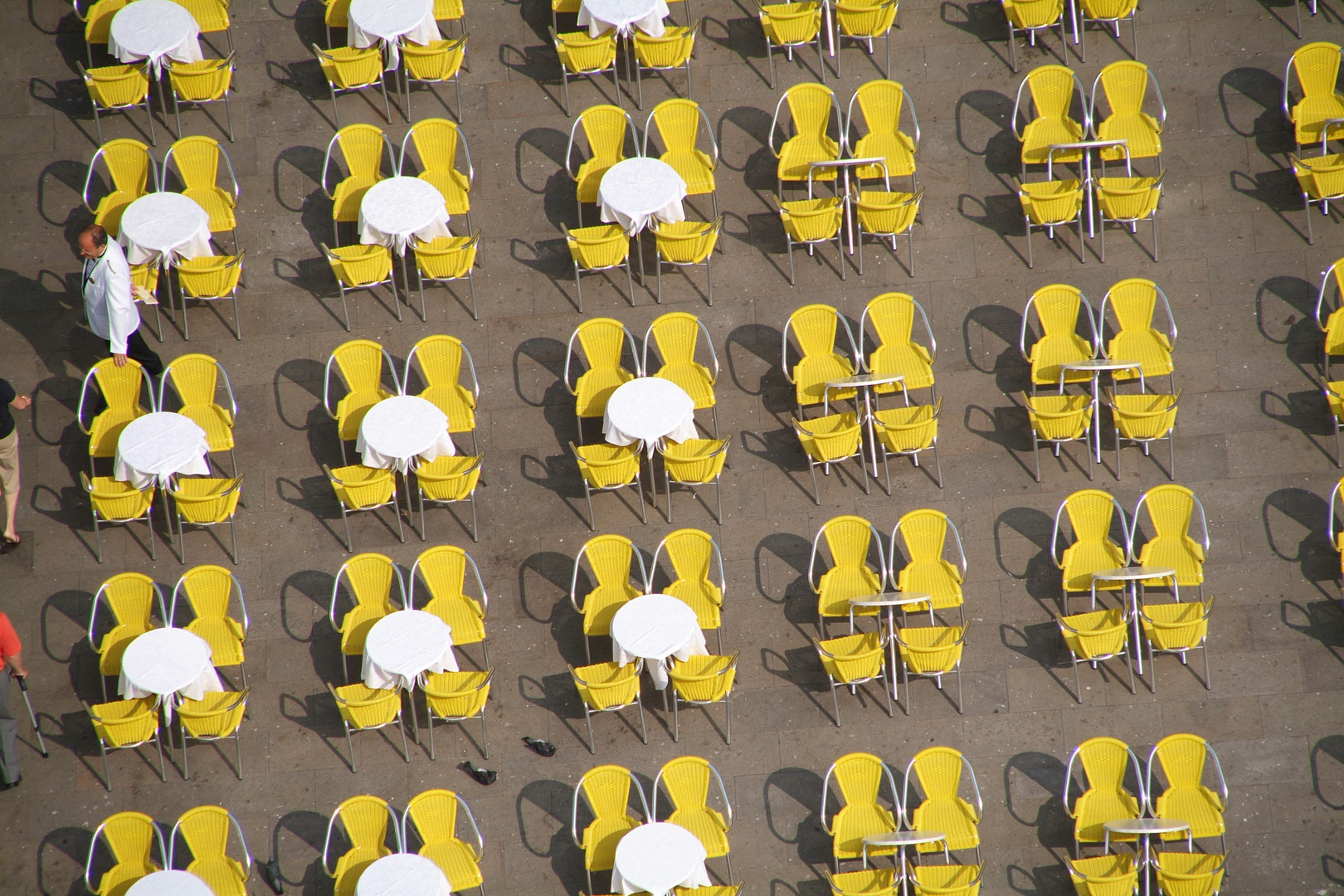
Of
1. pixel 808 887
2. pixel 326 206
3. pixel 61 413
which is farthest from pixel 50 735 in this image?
pixel 808 887

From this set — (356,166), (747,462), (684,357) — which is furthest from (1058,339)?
(356,166)

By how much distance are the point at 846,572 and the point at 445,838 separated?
359cm

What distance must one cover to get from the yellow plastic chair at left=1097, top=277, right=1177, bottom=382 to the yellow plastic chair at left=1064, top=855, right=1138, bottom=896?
3796 mm

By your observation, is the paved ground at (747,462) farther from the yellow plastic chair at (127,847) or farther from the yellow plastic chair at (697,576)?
the yellow plastic chair at (127,847)

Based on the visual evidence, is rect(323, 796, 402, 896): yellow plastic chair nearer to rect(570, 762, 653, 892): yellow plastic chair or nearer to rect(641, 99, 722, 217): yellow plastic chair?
rect(570, 762, 653, 892): yellow plastic chair

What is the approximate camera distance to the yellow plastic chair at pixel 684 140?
39.5 ft

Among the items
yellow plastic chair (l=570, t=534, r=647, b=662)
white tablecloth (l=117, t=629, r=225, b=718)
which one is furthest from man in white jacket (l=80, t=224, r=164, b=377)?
yellow plastic chair (l=570, t=534, r=647, b=662)

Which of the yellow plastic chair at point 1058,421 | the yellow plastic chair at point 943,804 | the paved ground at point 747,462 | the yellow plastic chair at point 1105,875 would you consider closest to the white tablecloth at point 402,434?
the paved ground at point 747,462

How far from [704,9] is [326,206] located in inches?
151

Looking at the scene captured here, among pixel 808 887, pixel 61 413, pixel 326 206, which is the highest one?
pixel 326 206

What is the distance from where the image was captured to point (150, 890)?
383 inches

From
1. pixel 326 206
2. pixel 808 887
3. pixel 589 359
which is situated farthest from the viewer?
pixel 326 206

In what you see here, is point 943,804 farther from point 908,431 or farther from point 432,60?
point 432,60

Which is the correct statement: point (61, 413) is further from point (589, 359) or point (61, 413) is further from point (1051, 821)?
point (1051, 821)
